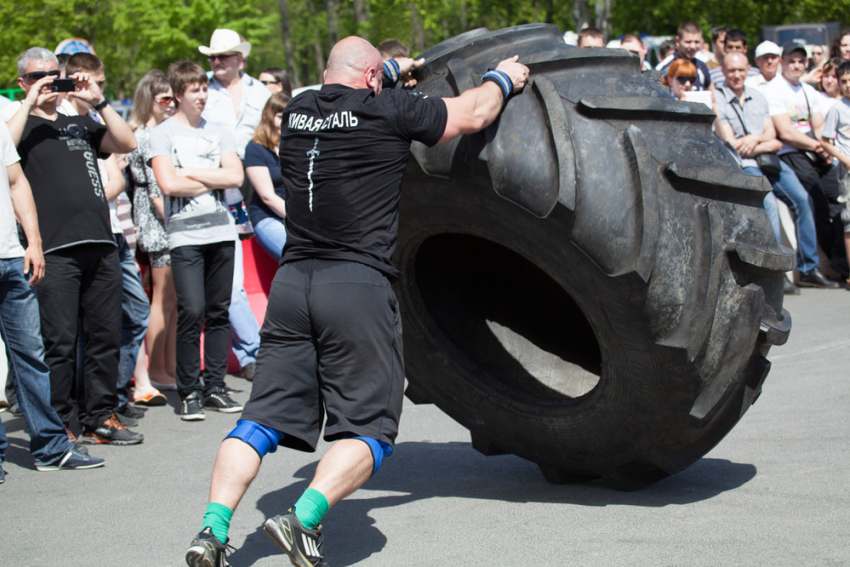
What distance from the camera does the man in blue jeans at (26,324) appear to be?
15.4ft

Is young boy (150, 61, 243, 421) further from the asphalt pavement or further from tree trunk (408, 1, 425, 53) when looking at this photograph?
tree trunk (408, 1, 425, 53)

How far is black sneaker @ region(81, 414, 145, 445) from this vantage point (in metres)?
5.33

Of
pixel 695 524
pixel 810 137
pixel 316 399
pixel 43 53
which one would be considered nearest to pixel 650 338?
pixel 695 524

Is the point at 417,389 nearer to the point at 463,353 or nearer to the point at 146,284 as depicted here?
the point at 463,353

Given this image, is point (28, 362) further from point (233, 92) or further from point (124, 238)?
point (233, 92)

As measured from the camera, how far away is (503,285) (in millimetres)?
4590

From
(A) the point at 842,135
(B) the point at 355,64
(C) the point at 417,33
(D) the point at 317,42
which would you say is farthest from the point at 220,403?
(D) the point at 317,42

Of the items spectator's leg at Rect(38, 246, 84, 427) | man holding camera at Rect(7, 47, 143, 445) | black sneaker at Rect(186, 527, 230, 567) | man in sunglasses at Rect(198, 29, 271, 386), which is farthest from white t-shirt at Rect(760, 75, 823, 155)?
black sneaker at Rect(186, 527, 230, 567)

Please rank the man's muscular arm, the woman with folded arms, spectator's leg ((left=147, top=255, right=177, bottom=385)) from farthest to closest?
the woman with folded arms, spectator's leg ((left=147, top=255, right=177, bottom=385)), the man's muscular arm

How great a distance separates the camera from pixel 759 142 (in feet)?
29.6

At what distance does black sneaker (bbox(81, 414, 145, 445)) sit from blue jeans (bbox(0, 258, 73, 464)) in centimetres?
49

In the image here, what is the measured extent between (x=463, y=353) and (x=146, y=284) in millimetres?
3550

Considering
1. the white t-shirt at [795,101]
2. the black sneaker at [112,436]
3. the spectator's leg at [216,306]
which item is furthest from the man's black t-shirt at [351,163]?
the white t-shirt at [795,101]

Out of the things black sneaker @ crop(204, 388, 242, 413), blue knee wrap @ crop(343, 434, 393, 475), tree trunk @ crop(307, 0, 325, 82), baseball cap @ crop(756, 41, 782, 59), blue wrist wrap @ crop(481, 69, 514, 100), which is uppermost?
blue wrist wrap @ crop(481, 69, 514, 100)
